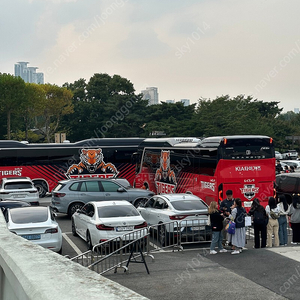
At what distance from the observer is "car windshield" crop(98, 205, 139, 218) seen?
14039 millimetres

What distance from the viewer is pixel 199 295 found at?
926cm

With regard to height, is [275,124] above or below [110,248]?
above

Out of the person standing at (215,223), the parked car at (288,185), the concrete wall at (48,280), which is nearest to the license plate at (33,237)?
the person standing at (215,223)

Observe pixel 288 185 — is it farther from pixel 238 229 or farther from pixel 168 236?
pixel 238 229

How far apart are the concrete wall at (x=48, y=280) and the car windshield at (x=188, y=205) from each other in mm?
11680

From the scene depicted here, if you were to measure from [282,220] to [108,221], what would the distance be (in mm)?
5091

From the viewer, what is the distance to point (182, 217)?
1462 cm

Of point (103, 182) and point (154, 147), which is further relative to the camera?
point (154, 147)

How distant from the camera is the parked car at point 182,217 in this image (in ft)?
46.8

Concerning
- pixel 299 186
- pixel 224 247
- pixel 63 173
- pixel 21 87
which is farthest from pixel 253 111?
pixel 224 247

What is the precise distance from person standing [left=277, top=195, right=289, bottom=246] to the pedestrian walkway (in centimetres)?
124

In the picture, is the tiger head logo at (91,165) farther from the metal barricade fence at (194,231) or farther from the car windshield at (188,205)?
the metal barricade fence at (194,231)

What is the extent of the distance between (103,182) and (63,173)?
10.4 metres

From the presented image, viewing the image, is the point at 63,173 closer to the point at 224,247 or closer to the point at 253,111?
the point at 224,247
